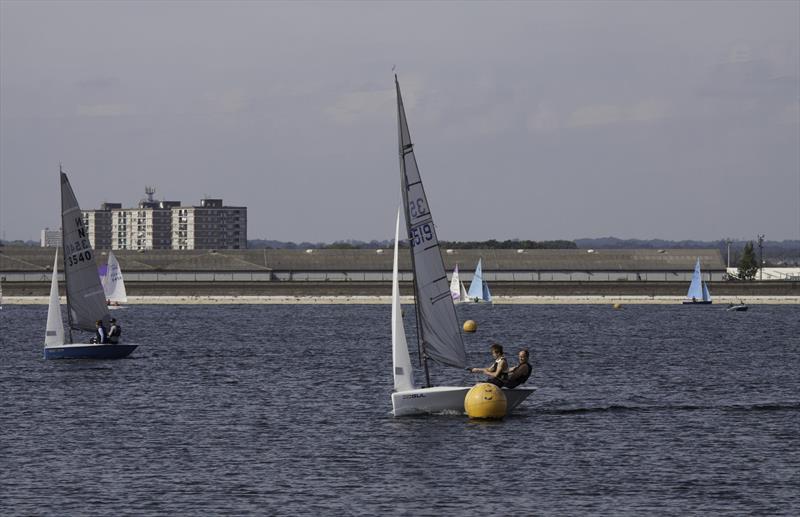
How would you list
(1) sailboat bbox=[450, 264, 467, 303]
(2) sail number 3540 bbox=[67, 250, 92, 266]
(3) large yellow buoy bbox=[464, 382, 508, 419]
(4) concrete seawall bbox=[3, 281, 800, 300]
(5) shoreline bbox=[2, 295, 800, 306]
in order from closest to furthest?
1. (3) large yellow buoy bbox=[464, 382, 508, 419]
2. (2) sail number 3540 bbox=[67, 250, 92, 266]
3. (1) sailboat bbox=[450, 264, 467, 303]
4. (5) shoreline bbox=[2, 295, 800, 306]
5. (4) concrete seawall bbox=[3, 281, 800, 300]

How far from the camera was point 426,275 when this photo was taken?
44.9 m

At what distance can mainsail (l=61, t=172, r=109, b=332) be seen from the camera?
68875mm

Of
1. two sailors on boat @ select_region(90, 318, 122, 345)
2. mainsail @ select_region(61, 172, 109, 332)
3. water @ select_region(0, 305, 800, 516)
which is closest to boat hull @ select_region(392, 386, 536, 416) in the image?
water @ select_region(0, 305, 800, 516)

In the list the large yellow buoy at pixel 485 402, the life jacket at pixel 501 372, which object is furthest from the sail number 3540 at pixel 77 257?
the life jacket at pixel 501 372

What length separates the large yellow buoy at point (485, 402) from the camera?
45344 millimetres

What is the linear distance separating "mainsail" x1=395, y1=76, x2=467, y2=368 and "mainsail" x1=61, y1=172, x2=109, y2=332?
2802 cm

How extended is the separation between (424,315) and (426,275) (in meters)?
1.36

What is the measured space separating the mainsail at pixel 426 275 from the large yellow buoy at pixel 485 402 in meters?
1.04

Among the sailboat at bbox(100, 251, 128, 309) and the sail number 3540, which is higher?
the sail number 3540

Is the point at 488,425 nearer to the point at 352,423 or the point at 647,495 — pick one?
the point at 352,423

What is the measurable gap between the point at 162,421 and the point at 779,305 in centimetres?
14888

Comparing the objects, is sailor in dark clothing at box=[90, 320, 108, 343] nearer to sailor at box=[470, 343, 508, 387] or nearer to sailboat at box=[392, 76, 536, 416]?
sailboat at box=[392, 76, 536, 416]

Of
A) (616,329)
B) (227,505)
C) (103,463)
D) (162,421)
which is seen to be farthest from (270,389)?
(616,329)

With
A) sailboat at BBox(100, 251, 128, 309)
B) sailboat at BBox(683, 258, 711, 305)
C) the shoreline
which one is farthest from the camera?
the shoreline
